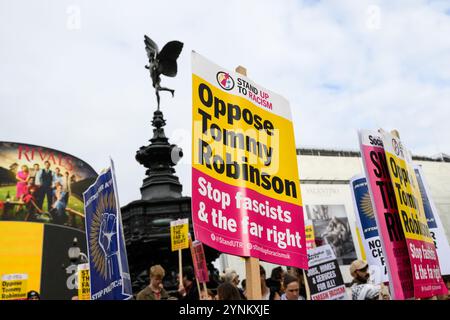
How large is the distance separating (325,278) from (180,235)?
9.04 ft

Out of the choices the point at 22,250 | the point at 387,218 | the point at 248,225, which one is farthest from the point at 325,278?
the point at 22,250

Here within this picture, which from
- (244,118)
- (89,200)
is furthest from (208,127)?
(89,200)

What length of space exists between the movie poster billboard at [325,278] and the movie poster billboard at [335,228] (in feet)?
104

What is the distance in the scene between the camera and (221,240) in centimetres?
335

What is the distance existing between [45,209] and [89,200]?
1390 inches

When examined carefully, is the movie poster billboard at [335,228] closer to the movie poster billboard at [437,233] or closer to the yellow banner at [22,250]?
the yellow banner at [22,250]

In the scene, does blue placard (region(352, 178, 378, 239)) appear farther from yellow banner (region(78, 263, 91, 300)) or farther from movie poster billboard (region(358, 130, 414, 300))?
yellow banner (region(78, 263, 91, 300))

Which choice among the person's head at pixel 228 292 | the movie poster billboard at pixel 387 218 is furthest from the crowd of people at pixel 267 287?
the movie poster billboard at pixel 387 218

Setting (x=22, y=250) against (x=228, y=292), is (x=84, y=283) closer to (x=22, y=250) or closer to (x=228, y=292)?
(x=228, y=292)

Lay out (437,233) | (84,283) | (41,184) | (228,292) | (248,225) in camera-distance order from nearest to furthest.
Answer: (248,225)
(228,292)
(437,233)
(84,283)
(41,184)

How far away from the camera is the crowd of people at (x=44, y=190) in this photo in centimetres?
3731

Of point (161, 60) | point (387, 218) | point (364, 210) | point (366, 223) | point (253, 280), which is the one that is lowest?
point (253, 280)

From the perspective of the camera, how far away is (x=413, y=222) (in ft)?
15.0
